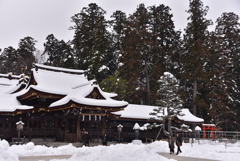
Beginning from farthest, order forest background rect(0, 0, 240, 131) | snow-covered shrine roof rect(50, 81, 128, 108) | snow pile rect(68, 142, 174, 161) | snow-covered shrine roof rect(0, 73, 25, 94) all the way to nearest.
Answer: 1. forest background rect(0, 0, 240, 131)
2. snow-covered shrine roof rect(0, 73, 25, 94)
3. snow-covered shrine roof rect(50, 81, 128, 108)
4. snow pile rect(68, 142, 174, 161)

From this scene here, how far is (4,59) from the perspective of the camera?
62.6 meters

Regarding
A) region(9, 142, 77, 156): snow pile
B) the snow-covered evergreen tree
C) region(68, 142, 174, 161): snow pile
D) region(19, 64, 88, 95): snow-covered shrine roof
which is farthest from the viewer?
the snow-covered evergreen tree

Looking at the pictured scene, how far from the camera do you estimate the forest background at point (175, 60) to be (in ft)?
139

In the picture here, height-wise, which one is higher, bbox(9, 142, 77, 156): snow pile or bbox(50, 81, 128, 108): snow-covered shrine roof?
bbox(50, 81, 128, 108): snow-covered shrine roof

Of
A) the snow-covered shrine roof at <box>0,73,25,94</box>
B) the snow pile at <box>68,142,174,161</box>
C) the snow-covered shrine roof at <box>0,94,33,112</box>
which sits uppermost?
the snow-covered shrine roof at <box>0,73,25,94</box>

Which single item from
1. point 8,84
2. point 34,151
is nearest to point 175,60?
point 8,84

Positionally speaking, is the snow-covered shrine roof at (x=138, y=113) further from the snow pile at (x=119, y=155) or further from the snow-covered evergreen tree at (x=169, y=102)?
the snow pile at (x=119, y=155)

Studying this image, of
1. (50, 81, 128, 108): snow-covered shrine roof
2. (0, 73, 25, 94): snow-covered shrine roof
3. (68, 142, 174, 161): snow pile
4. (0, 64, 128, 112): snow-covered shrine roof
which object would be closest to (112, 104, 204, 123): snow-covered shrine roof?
(50, 81, 128, 108): snow-covered shrine roof

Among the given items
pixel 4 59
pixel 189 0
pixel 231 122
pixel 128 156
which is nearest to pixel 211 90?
pixel 231 122

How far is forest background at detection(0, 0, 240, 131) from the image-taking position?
1672 inches

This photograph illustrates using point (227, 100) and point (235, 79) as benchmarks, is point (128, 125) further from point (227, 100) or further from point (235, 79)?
point (235, 79)

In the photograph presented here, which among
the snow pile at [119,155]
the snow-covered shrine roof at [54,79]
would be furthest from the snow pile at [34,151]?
the snow-covered shrine roof at [54,79]

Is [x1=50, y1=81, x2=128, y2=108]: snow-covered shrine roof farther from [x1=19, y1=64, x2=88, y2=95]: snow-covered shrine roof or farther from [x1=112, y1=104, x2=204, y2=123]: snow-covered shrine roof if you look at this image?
[x1=112, y1=104, x2=204, y2=123]: snow-covered shrine roof

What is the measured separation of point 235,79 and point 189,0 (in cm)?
1558
